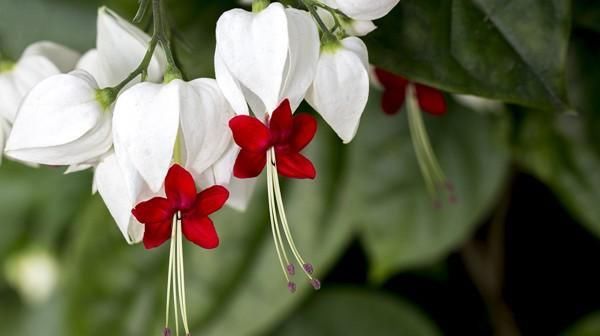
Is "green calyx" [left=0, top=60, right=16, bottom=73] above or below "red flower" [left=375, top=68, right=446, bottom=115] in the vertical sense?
above

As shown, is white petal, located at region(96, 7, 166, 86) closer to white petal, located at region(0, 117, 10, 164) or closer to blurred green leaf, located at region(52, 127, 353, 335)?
white petal, located at region(0, 117, 10, 164)

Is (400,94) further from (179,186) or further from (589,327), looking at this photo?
(589,327)

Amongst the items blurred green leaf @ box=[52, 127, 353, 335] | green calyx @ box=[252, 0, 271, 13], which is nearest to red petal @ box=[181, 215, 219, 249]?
green calyx @ box=[252, 0, 271, 13]

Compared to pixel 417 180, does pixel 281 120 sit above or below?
above

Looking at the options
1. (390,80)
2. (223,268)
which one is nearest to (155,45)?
(390,80)

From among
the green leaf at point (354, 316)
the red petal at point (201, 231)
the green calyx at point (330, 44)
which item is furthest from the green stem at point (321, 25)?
the green leaf at point (354, 316)

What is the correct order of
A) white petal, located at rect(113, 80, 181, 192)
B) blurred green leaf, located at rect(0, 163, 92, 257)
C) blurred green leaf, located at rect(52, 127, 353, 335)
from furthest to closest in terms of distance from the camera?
blurred green leaf, located at rect(0, 163, 92, 257) < blurred green leaf, located at rect(52, 127, 353, 335) < white petal, located at rect(113, 80, 181, 192)

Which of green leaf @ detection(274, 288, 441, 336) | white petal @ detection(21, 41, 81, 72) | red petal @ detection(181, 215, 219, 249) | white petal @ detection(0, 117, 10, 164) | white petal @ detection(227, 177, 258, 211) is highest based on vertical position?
white petal @ detection(21, 41, 81, 72)
